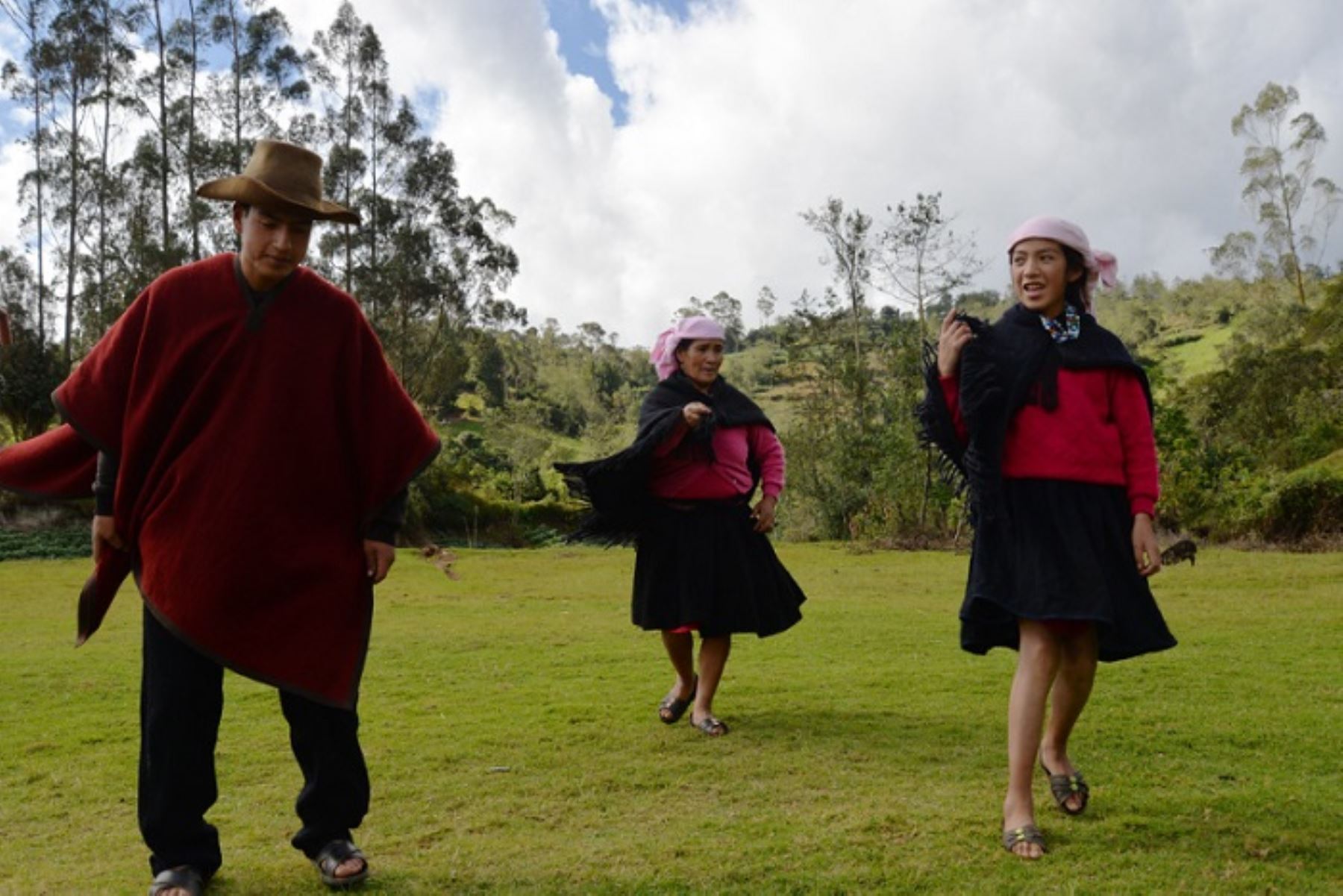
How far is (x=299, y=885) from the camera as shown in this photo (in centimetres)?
320

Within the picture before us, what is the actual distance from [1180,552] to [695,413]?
9438 mm

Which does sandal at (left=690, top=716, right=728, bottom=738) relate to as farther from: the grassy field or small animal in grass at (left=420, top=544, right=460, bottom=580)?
small animal in grass at (left=420, top=544, right=460, bottom=580)

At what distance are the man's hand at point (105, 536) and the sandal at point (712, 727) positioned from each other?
2.76 metres

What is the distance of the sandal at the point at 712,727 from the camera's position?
5.12 meters

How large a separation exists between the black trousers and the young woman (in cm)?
199

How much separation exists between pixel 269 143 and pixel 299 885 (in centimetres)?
215

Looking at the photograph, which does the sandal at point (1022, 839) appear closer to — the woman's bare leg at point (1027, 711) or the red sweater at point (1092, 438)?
the woman's bare leg at point (1027, 711)

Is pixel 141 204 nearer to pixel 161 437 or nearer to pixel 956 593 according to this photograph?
pixel 956 593

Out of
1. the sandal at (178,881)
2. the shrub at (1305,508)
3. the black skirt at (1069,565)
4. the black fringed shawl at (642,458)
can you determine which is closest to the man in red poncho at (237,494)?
the sandal at (178,881)

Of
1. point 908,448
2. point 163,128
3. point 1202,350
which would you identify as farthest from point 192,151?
point 1202,350

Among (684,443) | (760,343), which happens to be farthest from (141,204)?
(760,343)

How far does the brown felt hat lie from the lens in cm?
319

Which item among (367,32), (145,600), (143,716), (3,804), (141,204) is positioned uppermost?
(367,32)

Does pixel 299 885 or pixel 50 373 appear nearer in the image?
pixel 299 885
